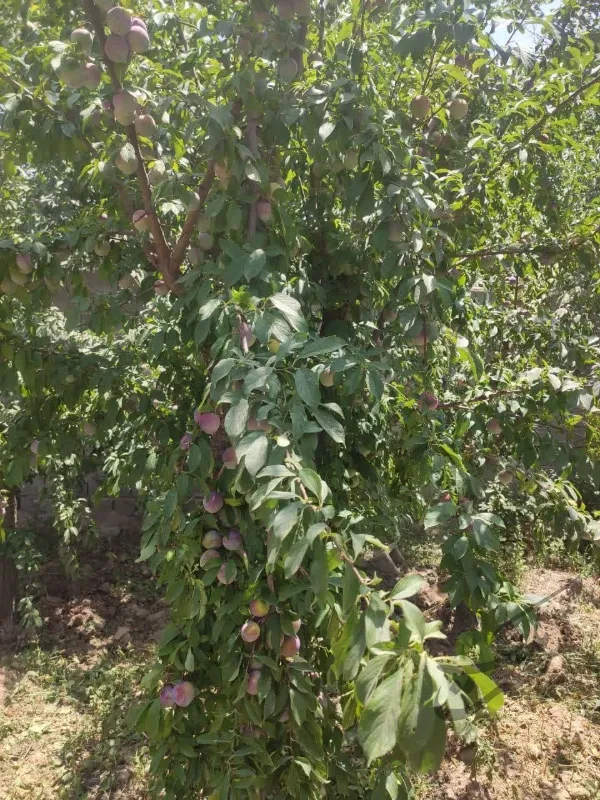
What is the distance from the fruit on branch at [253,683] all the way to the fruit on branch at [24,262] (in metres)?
1.23

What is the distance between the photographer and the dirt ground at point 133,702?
2455 millimetres

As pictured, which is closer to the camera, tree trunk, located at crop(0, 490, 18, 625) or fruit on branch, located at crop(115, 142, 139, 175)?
fruit on branch, located at crop(115, 142, 139, 175)

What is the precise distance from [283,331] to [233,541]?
583mm

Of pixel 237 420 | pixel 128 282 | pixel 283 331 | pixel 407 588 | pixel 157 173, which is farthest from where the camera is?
pixel 128 282

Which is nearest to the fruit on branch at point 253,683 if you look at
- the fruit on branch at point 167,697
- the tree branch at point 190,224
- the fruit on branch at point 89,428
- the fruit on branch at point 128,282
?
the fruit on branch at point 167,697

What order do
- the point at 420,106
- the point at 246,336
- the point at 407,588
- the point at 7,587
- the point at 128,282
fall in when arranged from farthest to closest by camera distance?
the point at 7,587 → the point at 128,282 → the point at 420,106 → the point at 246,336 → the point at 407,588

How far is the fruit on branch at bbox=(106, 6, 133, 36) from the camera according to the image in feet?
4.29

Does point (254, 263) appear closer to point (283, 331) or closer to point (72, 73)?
point (283, 331)

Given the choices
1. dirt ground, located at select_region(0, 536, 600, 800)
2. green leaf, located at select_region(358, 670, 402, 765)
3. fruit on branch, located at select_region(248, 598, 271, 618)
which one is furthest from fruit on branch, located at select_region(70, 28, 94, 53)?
dirt ground, located at select_region(0, 536, 600, 800)

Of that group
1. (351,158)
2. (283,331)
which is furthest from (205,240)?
(283,331)

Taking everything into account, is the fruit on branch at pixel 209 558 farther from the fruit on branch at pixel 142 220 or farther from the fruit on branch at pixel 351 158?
the fruit on branch at pixel 351 158

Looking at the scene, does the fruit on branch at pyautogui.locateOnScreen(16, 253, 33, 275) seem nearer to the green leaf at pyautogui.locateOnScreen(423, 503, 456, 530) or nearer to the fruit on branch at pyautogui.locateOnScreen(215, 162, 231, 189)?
the fruit on branch at pyautogui.locateOnScreen(215, 162, 231, 189)

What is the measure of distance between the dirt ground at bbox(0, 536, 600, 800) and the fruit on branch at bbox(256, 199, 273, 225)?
1.83 meters

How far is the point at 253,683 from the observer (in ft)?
4.45
